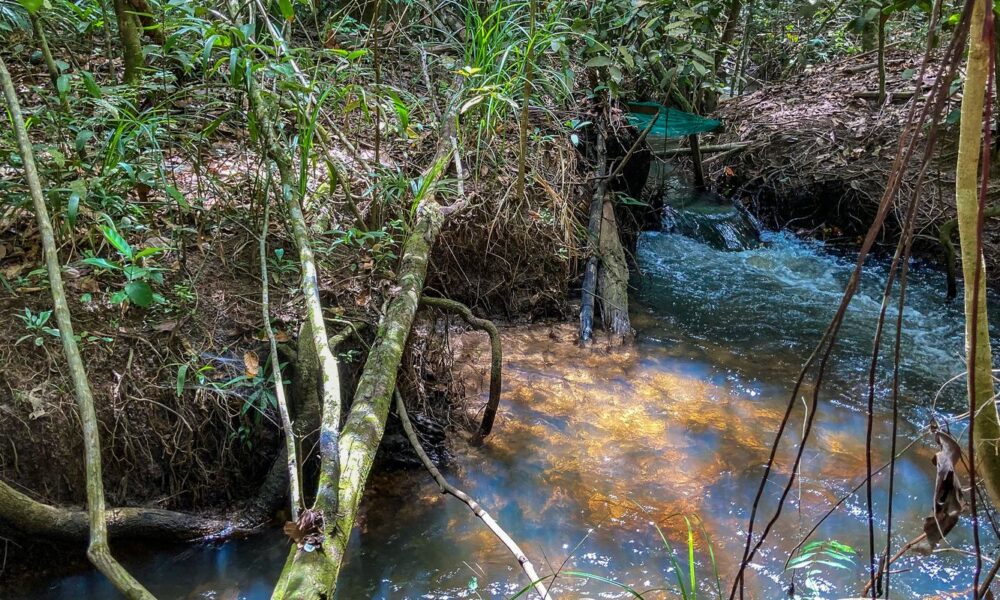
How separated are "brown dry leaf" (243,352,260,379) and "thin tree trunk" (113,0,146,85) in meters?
1.33

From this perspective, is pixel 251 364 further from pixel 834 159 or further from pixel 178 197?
pixel 834 159

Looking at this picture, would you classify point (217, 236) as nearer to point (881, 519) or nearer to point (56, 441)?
point (56, 441)

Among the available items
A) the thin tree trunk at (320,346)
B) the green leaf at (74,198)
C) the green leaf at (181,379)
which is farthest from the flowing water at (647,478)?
the green leaf at (74,198)

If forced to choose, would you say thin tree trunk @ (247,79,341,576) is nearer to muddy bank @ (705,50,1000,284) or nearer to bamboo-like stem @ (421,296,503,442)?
bamboo-like stem @ (421,296,503,442)

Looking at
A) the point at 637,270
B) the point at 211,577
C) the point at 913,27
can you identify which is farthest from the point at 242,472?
the point at 913,27

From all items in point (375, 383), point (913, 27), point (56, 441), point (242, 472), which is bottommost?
point (242, 472)

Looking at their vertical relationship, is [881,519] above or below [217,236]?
below

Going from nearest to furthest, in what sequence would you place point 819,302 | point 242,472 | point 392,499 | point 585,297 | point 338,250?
point 242,472 → point 392,499 → point 338,250 → point 585,297 → point 819,302


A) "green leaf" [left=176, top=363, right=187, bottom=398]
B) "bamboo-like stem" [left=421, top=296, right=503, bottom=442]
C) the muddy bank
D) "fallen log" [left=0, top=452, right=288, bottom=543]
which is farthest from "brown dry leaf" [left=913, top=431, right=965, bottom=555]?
the muddy bank

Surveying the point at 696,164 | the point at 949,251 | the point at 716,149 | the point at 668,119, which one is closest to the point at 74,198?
the point at 668,119

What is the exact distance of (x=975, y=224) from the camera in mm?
1058

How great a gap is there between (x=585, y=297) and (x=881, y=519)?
197cm

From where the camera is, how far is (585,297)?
4.01m

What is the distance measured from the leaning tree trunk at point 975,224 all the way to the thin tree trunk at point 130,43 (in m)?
2.87
